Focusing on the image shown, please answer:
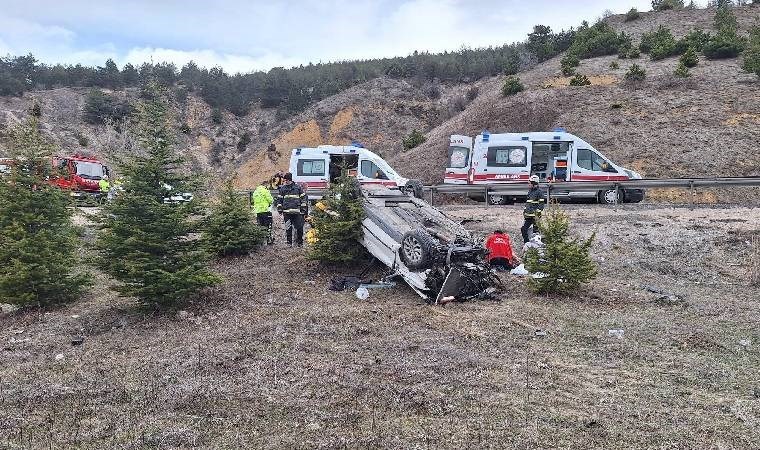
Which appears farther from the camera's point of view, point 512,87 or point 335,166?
point 512,87

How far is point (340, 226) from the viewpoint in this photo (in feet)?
37.6

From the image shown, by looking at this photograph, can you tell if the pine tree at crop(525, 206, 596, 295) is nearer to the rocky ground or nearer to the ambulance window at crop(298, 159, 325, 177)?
the rocky ground

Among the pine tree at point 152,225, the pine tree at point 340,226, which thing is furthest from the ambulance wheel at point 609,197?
the pine tree at point 152,225

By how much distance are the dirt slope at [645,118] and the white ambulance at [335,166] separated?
6.56m

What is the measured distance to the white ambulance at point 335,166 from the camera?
66.9 ft

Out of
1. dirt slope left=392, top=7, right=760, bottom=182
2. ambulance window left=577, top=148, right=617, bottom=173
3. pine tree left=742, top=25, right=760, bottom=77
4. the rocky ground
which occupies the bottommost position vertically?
the rocky ground

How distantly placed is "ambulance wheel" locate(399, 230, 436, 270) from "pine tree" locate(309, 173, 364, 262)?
1.45 meters

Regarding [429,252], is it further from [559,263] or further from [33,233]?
[33,233]

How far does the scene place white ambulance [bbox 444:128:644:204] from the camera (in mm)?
20125

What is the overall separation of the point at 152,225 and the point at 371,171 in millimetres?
11713

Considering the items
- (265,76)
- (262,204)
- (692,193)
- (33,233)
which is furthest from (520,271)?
(265,76)

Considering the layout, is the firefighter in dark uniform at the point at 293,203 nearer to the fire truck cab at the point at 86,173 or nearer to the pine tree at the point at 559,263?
the pine tree at the point at 559,263

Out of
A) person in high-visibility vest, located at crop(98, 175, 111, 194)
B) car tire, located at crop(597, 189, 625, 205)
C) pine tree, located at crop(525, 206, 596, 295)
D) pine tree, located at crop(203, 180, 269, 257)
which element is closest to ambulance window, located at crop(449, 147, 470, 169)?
car tire, located at crop(597, 189, 625, 205)

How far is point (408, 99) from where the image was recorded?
141ft
